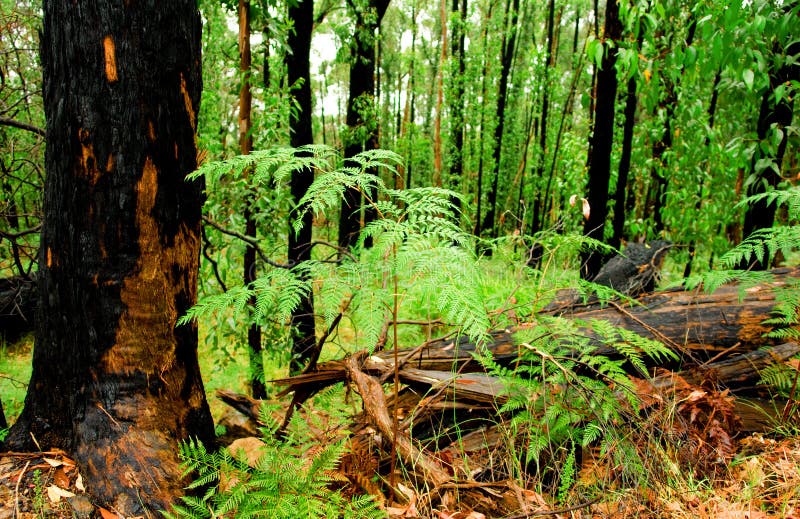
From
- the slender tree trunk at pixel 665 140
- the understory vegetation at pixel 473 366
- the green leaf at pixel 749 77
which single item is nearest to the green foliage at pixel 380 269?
the understory vegetation at pixel 473 366

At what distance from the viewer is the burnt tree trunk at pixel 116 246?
64.6 inches

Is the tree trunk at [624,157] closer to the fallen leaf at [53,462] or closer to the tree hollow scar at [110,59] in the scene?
the tree hollow scar at [110,59]

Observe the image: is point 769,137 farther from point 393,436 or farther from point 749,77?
point 393,436

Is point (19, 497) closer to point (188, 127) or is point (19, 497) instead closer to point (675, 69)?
point (188, 127)

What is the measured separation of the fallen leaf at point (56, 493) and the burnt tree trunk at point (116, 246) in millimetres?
62

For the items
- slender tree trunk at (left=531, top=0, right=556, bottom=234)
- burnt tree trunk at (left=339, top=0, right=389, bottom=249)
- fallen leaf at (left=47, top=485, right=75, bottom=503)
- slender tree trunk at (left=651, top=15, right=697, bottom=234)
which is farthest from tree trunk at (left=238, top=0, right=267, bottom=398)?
slender tree trunk at (left=531, top=0, right=556, bottom=234)

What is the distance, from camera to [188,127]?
6.03ft

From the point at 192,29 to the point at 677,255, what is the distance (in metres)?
7.13

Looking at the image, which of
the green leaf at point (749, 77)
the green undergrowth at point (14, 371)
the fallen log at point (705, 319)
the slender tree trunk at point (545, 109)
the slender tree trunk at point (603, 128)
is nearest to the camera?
the fallen log at point (705, 319)

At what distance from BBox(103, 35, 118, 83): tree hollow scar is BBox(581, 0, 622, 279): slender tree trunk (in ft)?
13.1

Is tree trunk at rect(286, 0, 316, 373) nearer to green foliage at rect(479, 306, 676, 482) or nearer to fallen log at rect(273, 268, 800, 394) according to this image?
fallen log at rect(273, 268, 800, 394)

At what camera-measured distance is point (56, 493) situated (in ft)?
5.31

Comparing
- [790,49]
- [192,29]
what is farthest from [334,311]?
[790,49]

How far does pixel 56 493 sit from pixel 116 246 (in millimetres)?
923
